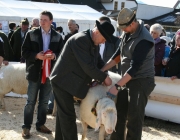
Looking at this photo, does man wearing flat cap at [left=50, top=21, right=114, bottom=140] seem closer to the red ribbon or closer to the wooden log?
the red ribbon

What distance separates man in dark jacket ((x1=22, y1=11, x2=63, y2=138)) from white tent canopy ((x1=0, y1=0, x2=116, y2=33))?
353 inches

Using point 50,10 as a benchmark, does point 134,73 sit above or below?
below

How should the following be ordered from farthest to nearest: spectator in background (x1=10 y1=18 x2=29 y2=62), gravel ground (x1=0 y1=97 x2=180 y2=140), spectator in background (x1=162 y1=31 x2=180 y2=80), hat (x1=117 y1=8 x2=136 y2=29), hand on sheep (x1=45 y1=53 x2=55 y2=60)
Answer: spectator in background (x1=10 y1=18 x2=29 y2=62) < spectator in background (x1=162 y1=31 x2=180 y2=80) < gravel ground (x1=0 y1=97 x2=180 y2=140) < hand on sheep (x1=45 y1=53 x2=55 y2=60) < hat (x1=117 y1=8 x2=136 y2=29)

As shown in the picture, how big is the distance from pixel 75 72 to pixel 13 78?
277 centimetres

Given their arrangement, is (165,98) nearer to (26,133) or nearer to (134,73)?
(134,73)

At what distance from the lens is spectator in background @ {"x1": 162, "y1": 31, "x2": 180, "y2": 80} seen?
17.5 feet

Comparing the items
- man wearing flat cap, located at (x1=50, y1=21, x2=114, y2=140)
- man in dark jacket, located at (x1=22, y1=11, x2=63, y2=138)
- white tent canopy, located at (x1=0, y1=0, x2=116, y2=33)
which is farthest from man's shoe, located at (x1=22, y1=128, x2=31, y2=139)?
white tent canopy, located at (x1=0, y1=0, x2=116, y2=33)

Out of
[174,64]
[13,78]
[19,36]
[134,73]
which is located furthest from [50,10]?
[134,73]

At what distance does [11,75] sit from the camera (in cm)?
589

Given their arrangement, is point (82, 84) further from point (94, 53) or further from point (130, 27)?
point (130, 27)

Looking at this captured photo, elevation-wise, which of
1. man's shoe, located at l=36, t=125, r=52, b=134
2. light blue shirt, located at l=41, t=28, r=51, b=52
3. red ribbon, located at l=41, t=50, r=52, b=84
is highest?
light blue shirt, located at l=41, t=28, r=51, b=52

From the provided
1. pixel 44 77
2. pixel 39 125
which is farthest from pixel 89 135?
pixel 44 77

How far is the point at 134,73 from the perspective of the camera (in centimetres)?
333

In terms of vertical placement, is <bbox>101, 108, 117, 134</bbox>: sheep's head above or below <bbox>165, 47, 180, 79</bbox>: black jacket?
below
